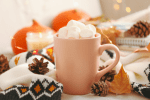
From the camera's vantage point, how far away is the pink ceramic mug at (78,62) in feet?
1.21

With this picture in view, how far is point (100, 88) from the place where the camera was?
38 centimetres

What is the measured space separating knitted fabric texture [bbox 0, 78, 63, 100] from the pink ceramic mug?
0.04m

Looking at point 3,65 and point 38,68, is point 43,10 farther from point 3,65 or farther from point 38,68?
point 38,68

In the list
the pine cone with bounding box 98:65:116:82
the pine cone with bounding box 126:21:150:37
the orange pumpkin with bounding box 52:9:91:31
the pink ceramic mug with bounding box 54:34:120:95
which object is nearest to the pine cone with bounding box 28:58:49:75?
the pink ceramic mug with bounding box 54:34:120:95

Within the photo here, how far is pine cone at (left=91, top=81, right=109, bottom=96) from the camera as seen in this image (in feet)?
1.23

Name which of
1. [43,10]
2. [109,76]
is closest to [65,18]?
[43,10]

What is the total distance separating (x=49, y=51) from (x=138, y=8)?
4.06ft

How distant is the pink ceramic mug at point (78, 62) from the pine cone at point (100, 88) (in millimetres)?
21

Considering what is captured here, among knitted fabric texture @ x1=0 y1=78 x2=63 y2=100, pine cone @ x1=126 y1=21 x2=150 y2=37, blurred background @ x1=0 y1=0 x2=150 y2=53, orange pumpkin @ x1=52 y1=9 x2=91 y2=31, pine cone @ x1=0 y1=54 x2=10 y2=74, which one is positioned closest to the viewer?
knitted fabric texture @ x1=0 y1=78 x2=63 y2=100

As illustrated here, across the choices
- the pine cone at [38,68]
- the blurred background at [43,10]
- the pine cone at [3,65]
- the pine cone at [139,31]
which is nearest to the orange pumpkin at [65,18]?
the blurred background at [43,10]

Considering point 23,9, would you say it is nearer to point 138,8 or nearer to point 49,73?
point 49,73

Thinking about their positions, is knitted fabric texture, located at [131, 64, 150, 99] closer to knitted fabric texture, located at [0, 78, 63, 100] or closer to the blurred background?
knitted fabric texture, located at [0, 78, 63, 100]

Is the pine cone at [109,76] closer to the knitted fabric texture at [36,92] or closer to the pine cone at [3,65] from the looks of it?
the knitted fabric texture at [36,92]

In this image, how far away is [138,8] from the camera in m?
1.50
